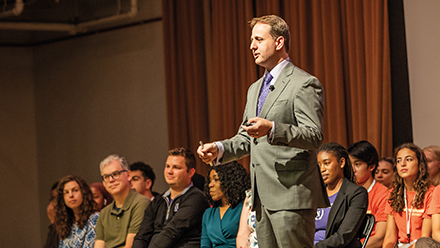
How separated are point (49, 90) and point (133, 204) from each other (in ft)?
12.9

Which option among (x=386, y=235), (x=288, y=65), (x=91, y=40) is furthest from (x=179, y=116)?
(x=288, y=65)

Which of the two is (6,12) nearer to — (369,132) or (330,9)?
(330,9)

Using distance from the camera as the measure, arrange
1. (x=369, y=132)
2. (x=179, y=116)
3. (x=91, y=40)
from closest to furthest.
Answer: (x=369, y=132) → (x=179, y=116) → (x=91, y=40)

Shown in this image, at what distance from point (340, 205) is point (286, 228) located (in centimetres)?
133

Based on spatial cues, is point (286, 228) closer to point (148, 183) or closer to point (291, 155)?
point (291, 155)

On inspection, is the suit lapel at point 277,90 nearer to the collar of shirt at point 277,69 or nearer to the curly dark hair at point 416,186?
the collar of shirt at point 277,69

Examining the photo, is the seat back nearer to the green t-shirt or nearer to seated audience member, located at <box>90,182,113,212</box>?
the green t-shirt

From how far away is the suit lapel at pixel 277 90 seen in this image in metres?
2.12

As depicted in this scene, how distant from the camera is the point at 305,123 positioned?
2.03 meters

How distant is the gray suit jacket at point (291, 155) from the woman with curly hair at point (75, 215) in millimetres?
2711

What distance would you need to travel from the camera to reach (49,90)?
25.6ft

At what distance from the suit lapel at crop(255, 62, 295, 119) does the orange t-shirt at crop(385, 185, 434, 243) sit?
5.78 ft

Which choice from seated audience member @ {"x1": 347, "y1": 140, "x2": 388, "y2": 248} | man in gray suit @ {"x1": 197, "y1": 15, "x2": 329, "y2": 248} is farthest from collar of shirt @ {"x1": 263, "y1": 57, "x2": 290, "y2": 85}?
seated audience member @ {"x1": 347, "y1": 140, "x2": 388, "y2": 248}

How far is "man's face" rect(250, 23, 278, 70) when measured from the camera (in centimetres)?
216
